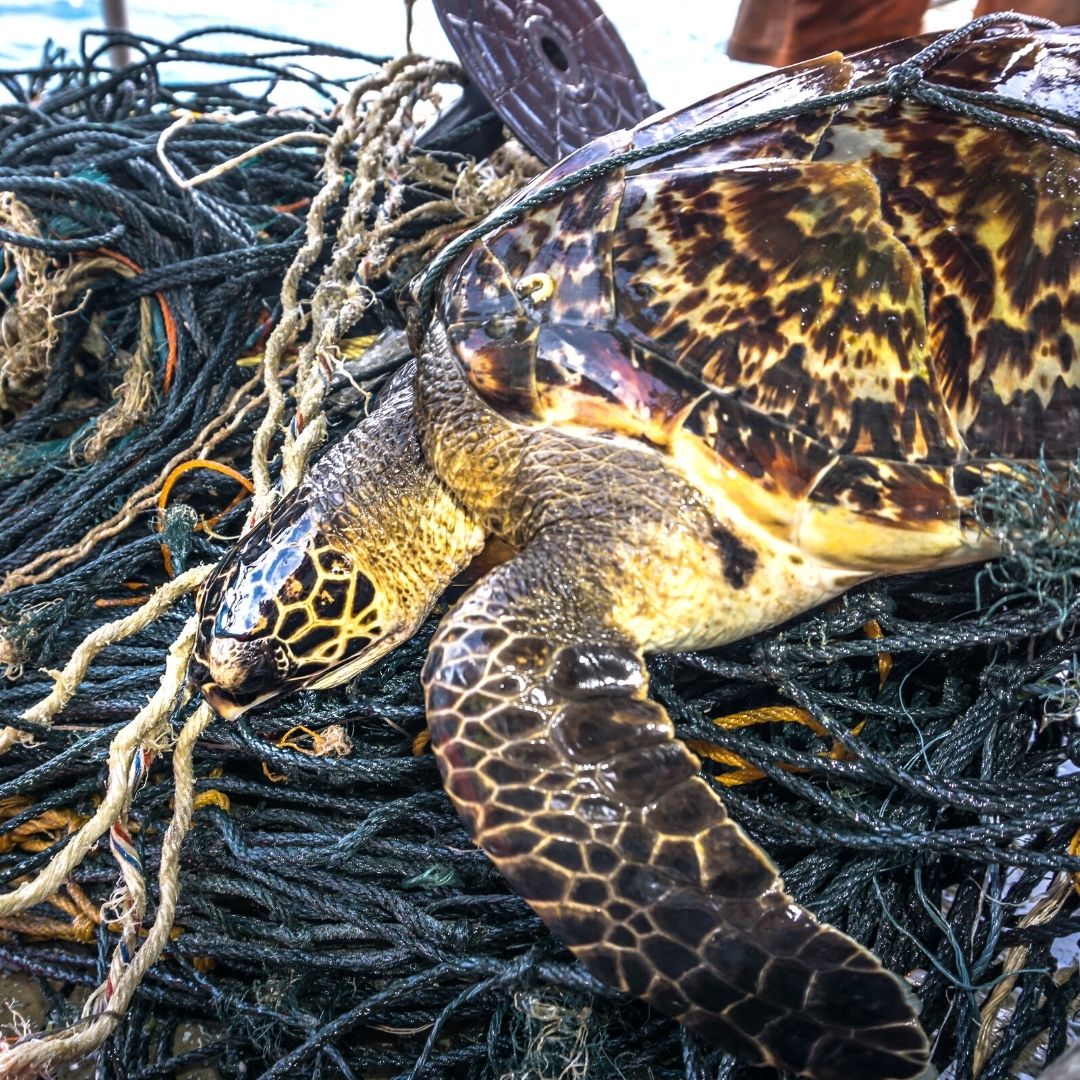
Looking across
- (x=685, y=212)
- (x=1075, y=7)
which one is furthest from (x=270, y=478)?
(x=1075, y=7)

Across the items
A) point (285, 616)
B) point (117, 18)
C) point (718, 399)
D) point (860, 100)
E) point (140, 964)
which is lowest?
point (140, 964)

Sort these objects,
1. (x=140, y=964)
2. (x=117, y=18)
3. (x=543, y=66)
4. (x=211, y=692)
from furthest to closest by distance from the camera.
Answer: (x=117, y=18)
(x=543, y=66)
(x=211, y=692)
(x=140, y=964)

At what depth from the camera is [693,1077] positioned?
49.9 inches

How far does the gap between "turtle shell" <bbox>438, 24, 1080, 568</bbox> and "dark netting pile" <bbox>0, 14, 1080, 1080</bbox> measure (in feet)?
0.49

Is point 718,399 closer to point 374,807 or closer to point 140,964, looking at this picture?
point 374,807

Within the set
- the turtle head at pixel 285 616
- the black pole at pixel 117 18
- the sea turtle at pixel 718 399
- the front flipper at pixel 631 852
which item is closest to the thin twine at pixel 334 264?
the turtle head at pixel 285 616

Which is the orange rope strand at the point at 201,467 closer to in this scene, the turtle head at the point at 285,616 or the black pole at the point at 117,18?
the turtle head at the point at 285,616

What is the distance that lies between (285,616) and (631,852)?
28.2 inches

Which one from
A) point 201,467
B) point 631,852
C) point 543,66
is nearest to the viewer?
point 631,852

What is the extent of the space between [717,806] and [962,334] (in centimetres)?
83

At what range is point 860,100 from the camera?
1.46 m

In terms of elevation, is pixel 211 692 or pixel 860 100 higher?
pixel 860 100

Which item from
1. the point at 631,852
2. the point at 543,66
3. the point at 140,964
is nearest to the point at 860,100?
the point at 543,66

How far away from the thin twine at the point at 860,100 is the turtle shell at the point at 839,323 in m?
0.07
